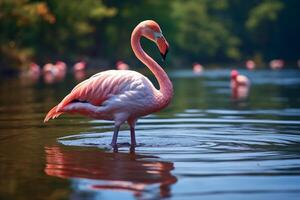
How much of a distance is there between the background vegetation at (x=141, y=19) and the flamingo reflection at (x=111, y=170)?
29.9m

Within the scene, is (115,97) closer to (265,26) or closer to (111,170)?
(111,170)

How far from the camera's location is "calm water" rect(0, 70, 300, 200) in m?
5.52

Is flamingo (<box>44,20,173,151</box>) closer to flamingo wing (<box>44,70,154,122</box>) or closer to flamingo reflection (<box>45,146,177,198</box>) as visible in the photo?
flamingo wing (<box>44,70,154,122</box>)

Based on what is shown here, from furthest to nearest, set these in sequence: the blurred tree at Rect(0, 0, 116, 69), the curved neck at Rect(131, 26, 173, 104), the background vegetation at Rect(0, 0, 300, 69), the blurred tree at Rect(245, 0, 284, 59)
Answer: the blurred tree at Rect(245, 0, 284, 59)
the background vegetation at Rect(0, 0, 300, 69)
the blurred tree at Rect(0, 0, 116, 69)
the curved neck at Rect(131, 26, 173, 104)

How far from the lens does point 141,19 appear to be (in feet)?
211

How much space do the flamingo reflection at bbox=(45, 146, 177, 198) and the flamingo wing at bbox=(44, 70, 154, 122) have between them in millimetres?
691

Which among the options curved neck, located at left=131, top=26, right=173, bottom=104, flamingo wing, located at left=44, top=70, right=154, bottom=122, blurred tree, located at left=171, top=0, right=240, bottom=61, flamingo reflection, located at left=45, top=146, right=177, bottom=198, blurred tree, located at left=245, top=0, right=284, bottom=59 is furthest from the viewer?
blurred tree, located at left=245, top=0, right=284, bottom=59

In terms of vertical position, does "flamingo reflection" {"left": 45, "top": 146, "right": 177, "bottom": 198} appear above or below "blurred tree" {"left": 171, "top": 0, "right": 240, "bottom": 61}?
below

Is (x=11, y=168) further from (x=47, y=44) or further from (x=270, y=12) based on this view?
(x=270, y=12)

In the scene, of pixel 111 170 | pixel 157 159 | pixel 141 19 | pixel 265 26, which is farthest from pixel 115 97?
pixel 265 26

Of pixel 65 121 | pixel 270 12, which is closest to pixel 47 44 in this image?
pixel 270 12

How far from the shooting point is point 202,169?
21.3 ft

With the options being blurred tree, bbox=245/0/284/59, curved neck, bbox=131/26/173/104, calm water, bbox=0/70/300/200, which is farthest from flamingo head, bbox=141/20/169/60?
blurred tree, bbox=245/0/284/59

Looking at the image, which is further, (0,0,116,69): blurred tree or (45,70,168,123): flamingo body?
(0,0,116,69): blurred tree
